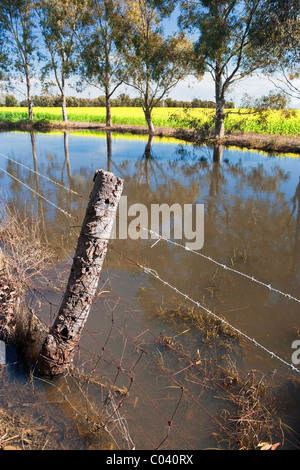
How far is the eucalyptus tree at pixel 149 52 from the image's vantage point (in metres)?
23.5

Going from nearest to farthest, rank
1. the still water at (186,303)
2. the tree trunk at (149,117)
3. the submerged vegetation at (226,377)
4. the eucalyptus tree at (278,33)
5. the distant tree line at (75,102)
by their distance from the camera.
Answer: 1. the submerged vegetation at (226,377)
2. the still water at (186,303)
3. the eucalyptus tree at (278,33)
4. the tree trunk at (149,117)
5. the distant tree line at (75,102)

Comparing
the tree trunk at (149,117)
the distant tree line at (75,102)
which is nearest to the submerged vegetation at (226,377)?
the tree trunk at (149,117)

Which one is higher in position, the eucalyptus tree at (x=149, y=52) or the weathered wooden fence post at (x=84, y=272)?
the eucalyptus tree at (x=149, y=52)

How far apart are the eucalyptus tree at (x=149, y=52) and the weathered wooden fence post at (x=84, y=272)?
22813 mm

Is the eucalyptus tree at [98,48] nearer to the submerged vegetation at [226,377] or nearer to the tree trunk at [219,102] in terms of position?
the tree trunk at [219,102]

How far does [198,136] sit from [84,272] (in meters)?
22.8

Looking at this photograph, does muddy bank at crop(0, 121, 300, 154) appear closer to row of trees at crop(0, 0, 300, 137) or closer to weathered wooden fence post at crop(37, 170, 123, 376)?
row of trees at crop(0, 0, 300, 137)

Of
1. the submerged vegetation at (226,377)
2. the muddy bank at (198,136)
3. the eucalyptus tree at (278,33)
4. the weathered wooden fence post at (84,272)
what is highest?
the eucalyptus tree at (278,33)

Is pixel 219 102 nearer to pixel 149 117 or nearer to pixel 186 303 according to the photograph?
pixel 149 117

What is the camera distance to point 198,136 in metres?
24.0

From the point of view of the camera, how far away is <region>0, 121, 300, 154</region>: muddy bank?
20047 mm

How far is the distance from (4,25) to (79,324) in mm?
38204

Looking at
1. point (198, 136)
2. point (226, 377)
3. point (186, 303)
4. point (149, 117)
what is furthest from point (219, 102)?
point (226, 377)

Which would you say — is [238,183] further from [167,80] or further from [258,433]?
[167,80]
